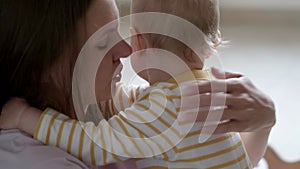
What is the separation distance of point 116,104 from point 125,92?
0.10ft

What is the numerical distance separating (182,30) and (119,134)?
0.19 meters

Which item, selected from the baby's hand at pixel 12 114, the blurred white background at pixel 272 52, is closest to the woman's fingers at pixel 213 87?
the baby's hand at pixel 12 114

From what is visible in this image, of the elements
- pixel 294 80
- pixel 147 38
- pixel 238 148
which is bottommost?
pixel 294 80

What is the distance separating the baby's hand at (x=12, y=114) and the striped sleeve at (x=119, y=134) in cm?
3

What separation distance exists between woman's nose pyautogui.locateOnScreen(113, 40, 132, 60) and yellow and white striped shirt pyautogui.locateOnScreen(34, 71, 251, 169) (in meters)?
0.07

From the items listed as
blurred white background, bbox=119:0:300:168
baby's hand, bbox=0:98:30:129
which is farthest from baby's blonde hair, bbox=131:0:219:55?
blurred white background, bbox=119:0:300:168

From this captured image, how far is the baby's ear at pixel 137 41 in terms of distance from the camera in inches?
35.7

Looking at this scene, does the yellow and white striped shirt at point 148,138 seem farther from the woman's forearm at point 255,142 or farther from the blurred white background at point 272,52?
the blurred white background at point 272,52

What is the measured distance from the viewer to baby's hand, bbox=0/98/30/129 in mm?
798

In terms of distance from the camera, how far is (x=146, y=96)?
866mm

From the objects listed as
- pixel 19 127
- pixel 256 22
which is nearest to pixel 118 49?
pixel 19 127

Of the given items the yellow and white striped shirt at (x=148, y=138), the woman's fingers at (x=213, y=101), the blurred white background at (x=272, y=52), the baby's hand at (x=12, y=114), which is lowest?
the blurred white background at (x=272, y=52)

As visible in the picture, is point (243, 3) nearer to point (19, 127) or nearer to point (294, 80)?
point (294, 80)

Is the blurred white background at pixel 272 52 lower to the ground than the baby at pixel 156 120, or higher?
lower
